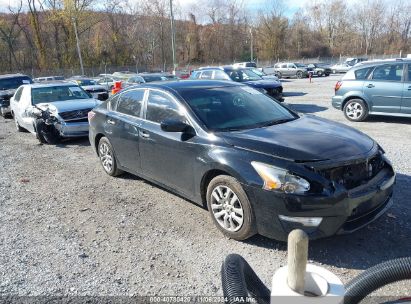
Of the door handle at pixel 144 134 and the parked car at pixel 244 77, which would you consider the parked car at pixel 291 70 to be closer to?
the parked car at pixel 244 77

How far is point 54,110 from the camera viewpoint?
873cm

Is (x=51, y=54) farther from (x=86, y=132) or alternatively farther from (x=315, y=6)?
(x=315, y=6)

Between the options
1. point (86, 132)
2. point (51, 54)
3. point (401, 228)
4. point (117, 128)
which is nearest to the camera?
point (401, 228)

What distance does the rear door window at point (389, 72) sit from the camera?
8.80m

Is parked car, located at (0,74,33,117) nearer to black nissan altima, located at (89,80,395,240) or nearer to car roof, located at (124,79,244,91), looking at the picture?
black nissan altima, located at (89,80,395,240)

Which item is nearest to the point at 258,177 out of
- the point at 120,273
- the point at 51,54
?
the point at 120,273

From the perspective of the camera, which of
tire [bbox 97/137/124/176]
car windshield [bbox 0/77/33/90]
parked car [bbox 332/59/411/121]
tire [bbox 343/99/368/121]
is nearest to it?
tire [bbox 97/137/124/176]

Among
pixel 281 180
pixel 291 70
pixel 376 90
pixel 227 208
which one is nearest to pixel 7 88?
pixel 376 90

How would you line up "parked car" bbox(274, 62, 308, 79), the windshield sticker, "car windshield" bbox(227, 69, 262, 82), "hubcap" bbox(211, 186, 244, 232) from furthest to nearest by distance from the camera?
"parked car" bbox(274, 62, 308, 79) < "car windshield" bbox(227, 69, 262, 82) < the windshield sticker < "hubcap" bbox(211, 186, 244, 232)

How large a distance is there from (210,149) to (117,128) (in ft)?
6.94

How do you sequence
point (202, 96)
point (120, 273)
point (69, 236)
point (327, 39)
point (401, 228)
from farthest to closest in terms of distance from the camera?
1. point (327, 39)
2. point (202, 96)
3. point (69, 236)
4. point (401, 228)
5. point (120, 273)

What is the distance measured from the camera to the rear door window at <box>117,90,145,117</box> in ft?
16.4

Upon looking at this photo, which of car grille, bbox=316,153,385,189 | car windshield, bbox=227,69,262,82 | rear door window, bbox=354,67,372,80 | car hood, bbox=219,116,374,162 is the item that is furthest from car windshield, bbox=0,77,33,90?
car grille, bbox=316,153,385,189

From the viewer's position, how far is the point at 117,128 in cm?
531
